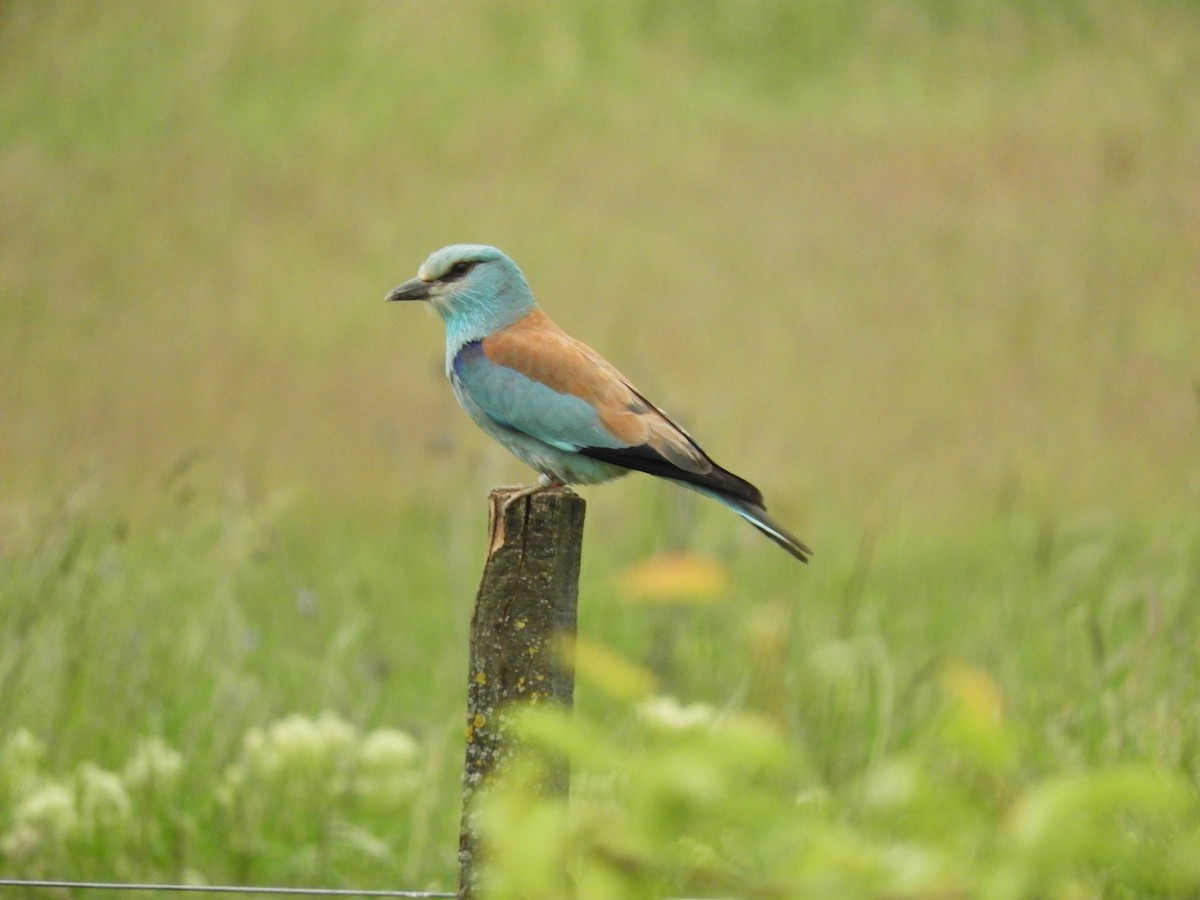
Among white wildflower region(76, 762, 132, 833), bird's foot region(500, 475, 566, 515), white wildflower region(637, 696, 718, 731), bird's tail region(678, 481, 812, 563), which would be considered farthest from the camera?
white wildflower region(76, 762, 132, 833)

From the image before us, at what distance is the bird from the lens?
3922 mm

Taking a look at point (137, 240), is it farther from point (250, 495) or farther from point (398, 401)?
point (250, 495)

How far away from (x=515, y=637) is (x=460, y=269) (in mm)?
1882

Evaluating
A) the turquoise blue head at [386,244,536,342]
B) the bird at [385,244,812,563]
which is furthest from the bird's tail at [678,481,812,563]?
the turquoise blue head at [386,244,536,342]

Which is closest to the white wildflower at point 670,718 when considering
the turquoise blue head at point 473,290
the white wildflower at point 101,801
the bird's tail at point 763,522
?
the bird's tail at point 763,522

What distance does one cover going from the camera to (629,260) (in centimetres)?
1123

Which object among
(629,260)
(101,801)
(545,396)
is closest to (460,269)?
(545,396)

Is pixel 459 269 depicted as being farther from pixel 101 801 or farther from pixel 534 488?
pixel 101 801

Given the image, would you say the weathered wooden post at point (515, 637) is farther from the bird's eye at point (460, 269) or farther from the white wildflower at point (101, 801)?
the white wildflower at point (101, 801)

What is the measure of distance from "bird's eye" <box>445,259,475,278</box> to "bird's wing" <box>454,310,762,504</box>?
25 centimetres

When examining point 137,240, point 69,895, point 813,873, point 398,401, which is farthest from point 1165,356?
point 813,873

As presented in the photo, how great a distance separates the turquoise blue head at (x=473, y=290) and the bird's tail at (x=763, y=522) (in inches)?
31.8

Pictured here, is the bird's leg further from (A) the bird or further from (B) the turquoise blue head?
(B) the turquoise blue head

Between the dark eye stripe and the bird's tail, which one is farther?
the dark eye stripe
